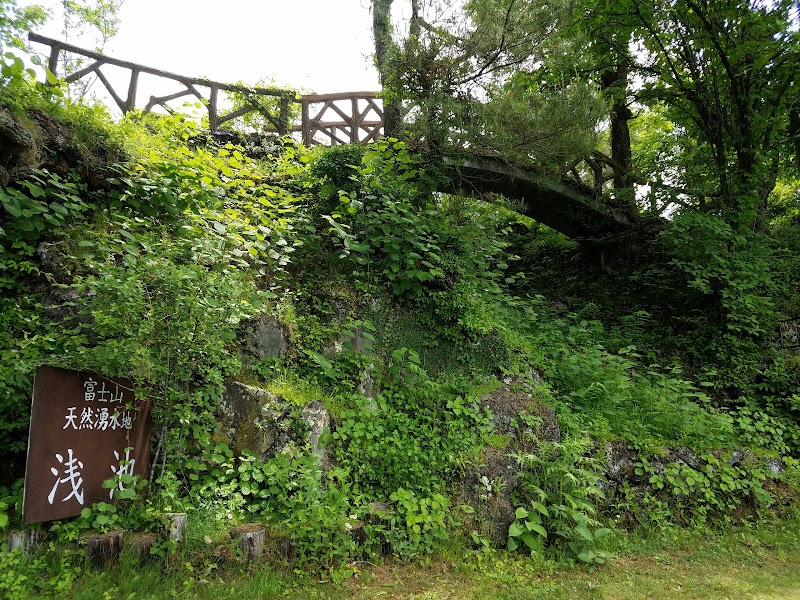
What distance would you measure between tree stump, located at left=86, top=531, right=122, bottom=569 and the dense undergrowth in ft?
0.36

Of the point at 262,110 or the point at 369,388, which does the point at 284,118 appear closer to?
the point at 262,110

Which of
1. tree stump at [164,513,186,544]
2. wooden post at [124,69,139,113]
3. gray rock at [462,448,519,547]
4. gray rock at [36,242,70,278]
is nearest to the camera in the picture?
tree stump at [164,513,186,544]

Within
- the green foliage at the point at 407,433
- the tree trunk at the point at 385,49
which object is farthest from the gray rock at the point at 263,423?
the tree trunk at the point at 385,49

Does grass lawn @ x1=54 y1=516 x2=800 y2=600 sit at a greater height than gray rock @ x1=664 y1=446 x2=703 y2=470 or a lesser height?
lesser

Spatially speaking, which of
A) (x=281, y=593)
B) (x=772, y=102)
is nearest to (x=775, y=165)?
(x=772, y=102)

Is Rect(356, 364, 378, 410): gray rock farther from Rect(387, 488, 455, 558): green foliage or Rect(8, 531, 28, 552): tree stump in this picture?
Rect(8, 531, 28, 552): tree stump

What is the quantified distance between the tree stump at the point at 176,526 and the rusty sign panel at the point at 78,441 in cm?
43

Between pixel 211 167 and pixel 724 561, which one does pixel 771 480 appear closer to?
pixel 724 561

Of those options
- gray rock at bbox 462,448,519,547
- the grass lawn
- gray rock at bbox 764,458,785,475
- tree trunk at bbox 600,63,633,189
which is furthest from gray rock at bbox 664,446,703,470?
tree trunk at bbox 600,63,633,189

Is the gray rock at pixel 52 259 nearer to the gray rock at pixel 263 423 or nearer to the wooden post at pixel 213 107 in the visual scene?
the gray rock at pixel 263 423

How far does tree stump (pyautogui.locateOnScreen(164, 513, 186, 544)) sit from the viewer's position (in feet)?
11.2

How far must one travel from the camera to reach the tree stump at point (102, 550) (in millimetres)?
3158

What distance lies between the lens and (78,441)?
11.0 ft

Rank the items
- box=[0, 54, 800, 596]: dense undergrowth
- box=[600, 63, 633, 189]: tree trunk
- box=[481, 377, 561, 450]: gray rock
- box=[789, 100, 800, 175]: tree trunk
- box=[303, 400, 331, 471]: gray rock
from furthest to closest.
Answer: box=[600, 63, 633, 189]: tree trunk, box=[789, 100, 800, 175]: tree trunk, box=[481, 377, 561, 450]: gray rock, box=[303, 400, 331, 471]: gray rock, box=[0, 54, 800, 596]: dense undergrowth
